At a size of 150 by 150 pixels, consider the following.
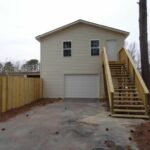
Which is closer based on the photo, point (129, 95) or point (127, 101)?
point (127, 101)

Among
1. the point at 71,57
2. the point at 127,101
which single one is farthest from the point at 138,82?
the point at 71,57

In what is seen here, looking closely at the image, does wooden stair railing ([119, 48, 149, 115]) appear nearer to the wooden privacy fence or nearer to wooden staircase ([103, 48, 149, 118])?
wooden staircase ([103, 48, 149, 118])

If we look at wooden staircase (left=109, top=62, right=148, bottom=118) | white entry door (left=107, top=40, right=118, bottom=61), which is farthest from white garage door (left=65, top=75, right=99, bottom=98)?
wooden staircase (left=109, top=62, right=148, bottom=118)

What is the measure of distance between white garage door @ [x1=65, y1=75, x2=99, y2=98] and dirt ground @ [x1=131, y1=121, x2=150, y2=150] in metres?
9.14

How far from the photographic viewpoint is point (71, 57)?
61.3 ft

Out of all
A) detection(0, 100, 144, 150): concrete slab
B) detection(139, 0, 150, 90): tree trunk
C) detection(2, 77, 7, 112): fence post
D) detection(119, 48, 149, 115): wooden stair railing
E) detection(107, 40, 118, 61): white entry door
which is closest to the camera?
detection(0, 100, 144, 150): concrete slab

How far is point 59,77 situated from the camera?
18.8 m

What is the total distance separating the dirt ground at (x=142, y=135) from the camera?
22.0 feet

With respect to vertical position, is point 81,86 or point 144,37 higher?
point 144,37

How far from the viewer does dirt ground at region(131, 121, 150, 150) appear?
6.70m

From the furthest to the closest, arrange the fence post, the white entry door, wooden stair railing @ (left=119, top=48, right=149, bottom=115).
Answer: the white entry door < the fence post < wooden stair railing @ (left=119, top=48, right=149, bottom=115)

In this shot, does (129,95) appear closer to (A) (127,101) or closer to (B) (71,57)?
(A) (127,101)

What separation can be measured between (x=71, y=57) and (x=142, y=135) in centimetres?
1175

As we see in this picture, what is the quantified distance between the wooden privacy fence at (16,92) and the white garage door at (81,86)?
9.01 ft
